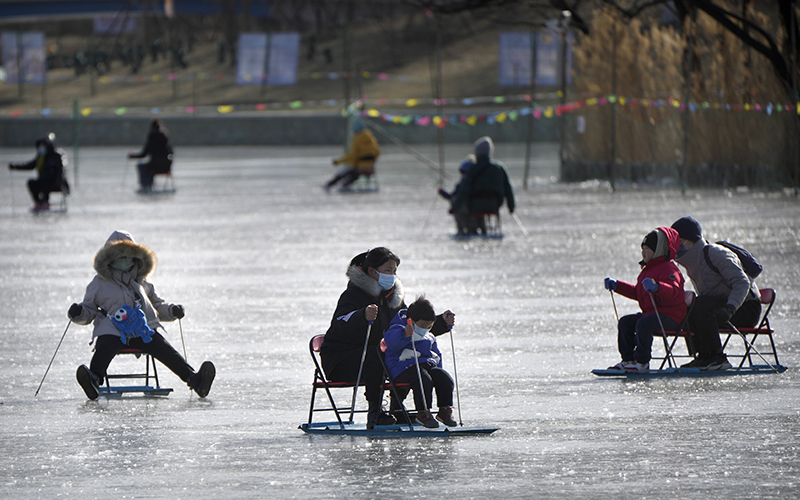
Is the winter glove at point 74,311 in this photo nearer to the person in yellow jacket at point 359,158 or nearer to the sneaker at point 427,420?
the sneaker at point 427,420

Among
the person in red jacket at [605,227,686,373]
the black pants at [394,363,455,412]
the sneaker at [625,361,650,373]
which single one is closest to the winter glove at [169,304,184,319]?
the black pants at [394,363,455,412]

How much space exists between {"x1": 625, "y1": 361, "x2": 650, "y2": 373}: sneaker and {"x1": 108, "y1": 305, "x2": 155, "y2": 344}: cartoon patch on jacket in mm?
3016

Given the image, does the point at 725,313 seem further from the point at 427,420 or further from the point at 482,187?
the point at 482,187

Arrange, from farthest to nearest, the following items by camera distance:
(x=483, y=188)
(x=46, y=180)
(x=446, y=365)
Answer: (x=46, y=180)
(x=483, y=188)
(x=446, y=365)

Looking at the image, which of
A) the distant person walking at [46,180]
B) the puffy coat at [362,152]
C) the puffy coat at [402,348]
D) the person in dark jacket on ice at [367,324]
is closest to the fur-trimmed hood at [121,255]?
the person in dark jacket on ice at [367,324]

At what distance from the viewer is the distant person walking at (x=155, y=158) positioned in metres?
25.6

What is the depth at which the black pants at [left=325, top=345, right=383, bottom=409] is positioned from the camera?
6.74 meters

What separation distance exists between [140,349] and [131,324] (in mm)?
192

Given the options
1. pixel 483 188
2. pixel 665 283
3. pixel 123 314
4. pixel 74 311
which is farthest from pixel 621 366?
pixel 483 188

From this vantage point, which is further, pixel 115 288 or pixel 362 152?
pixel 362 152

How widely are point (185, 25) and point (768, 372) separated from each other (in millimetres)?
66500

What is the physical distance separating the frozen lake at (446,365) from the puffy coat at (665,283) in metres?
0.49

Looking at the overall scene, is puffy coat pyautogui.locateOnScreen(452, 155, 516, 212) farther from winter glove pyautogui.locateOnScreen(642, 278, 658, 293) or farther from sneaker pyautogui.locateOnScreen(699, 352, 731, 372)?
winter glove pyautogui.locateOnScreen(642, 278, 658, 293)

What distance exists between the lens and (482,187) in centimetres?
1695
